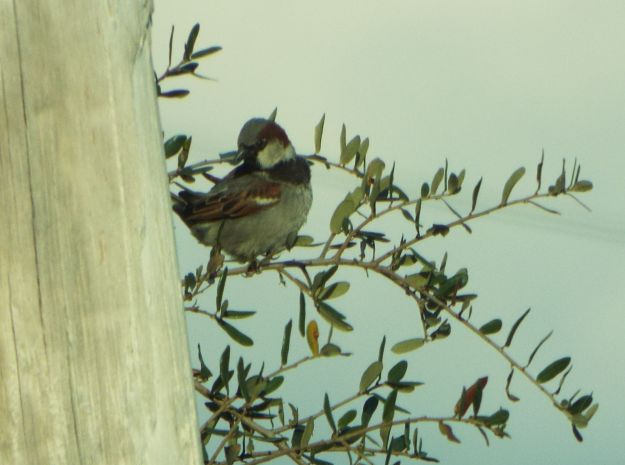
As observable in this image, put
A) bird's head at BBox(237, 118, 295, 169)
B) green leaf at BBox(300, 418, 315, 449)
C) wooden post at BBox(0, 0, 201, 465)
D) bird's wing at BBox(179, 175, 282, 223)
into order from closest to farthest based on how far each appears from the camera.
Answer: wooden post at BBox(0, 0, 201, 465) → green leaf at BBox(300, 418, 315, 449) → bird's wing at BBox(179, 175, 282, 223) → bird's head at BBox(237, 118, 295, 169)

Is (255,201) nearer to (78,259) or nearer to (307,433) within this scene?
(307,433)

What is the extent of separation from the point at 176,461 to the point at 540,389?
4.01 feet

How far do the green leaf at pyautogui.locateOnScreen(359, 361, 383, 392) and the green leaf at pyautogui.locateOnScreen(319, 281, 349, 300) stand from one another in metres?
0.25

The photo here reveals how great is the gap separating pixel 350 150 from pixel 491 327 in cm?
64

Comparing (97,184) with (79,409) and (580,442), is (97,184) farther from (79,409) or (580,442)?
(580,442)

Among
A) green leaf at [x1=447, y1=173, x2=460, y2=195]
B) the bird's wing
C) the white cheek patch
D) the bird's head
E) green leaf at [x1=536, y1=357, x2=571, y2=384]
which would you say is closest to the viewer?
green leaf at [x1=536, y1=357, x2=571, y2=384]

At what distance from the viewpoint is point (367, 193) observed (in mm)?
2885

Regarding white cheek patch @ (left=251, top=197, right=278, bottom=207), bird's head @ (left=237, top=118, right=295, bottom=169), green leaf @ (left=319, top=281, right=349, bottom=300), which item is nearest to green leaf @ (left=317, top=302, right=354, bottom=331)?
green leaf @ (left=319, top=281, right=349, bottom=300)

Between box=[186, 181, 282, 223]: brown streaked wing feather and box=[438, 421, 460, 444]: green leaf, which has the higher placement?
box=[186, 181, 282, 223]: brown streaked wing feather

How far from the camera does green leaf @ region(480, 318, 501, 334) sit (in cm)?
272

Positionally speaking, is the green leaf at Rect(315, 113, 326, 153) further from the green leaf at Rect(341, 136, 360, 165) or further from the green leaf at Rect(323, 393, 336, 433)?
the green leaf at Rect(323, 393, 336, 433)

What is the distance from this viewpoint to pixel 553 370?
8.84 feet

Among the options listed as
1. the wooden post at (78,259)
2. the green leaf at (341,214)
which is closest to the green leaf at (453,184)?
the green leaf at (341,214)

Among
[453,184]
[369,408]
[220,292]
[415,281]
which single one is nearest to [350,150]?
[453,184]
